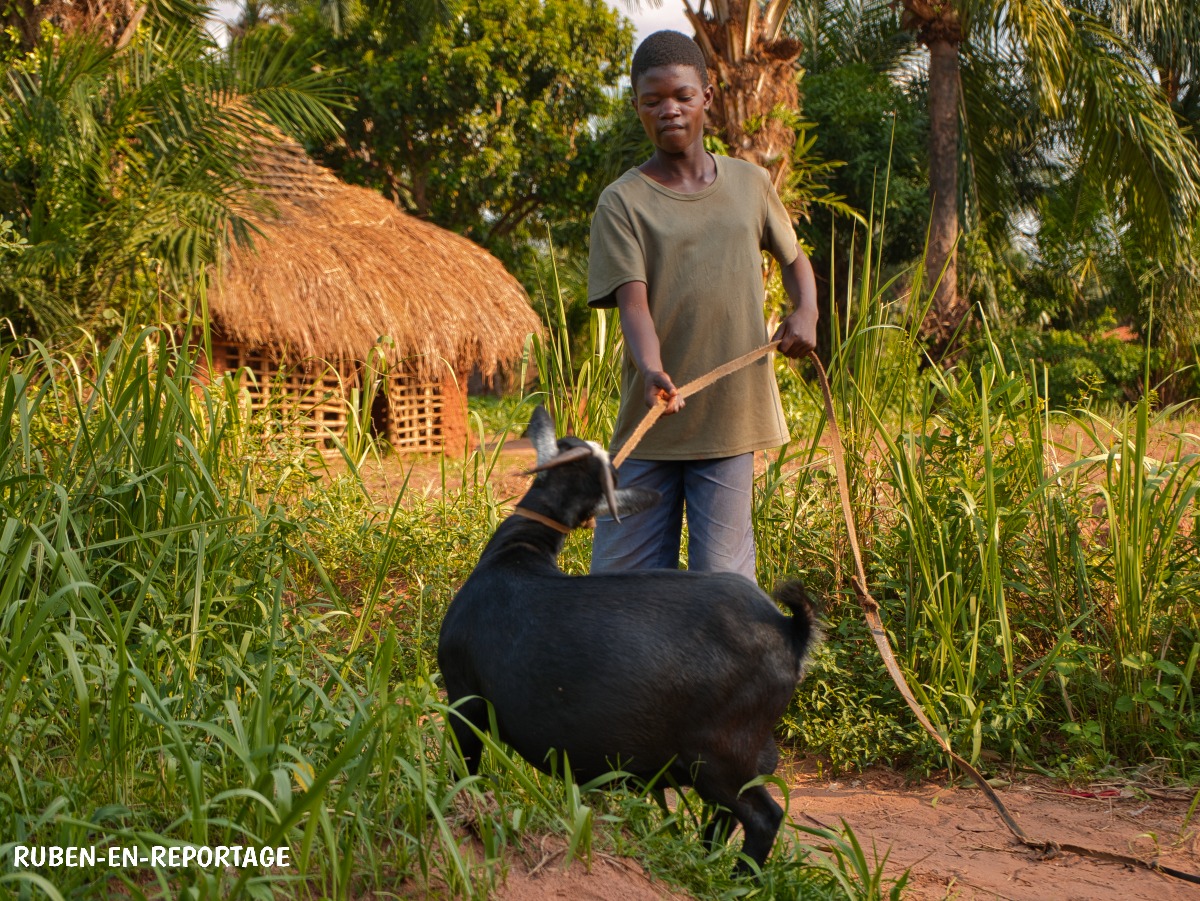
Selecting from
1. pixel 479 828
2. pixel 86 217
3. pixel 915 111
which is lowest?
pixel 479 828

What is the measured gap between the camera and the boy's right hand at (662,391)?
279 centimetres

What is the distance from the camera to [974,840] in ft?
10.6

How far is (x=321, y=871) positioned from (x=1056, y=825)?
241cm

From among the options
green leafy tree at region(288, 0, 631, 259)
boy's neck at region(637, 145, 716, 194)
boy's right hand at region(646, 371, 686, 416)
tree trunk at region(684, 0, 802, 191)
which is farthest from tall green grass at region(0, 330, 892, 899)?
green leafy tree at region(288, 0, 631, 259)

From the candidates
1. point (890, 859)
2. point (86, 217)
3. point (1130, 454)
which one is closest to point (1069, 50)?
point (1130, 454)

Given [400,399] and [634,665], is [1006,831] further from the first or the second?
[400,399]

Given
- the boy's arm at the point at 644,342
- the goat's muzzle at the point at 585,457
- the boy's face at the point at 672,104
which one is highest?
the boy's face at the point at 672,104

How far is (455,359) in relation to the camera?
12594 mm

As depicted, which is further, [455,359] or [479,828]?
[455,359]

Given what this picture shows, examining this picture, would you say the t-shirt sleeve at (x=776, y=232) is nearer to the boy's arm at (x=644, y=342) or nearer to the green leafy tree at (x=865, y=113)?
the boy's arm at (x=644, y=342)

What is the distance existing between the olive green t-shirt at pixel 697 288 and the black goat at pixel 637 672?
0.76 meters

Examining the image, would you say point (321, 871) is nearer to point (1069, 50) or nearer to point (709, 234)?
point (709, 234)

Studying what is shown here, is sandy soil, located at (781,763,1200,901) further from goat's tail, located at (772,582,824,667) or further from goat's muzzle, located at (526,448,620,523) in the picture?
goat's muzzle, located at (526,448,620,523)

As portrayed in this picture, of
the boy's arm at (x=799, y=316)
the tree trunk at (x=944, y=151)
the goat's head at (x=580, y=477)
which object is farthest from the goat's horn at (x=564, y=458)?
the tree trunk at (x=944, y=151)
